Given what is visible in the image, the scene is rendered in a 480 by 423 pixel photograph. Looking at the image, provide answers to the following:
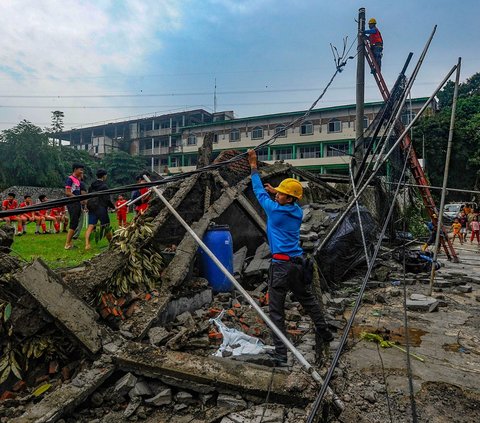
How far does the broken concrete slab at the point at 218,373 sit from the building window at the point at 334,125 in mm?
32705

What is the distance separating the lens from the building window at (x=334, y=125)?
3269 centimetres

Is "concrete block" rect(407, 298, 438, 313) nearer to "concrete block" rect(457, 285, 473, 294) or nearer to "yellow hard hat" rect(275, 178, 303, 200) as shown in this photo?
"concrete block" rect(457, 285, 473, 294)

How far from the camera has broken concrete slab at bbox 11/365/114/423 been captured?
229 centimetres

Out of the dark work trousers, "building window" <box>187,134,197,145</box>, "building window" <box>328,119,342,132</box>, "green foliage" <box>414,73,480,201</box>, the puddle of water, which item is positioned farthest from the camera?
"building window" <box>187,134,197,145</box>

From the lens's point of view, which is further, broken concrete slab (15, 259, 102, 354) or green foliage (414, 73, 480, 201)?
green foliage (414, 73, 480, 201)

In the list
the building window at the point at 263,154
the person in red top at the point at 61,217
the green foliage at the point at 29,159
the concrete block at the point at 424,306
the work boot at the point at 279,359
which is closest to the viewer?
the work boot at the point at 279,359

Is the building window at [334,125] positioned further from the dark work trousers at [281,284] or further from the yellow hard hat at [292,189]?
the dark work trousers at [281,284]

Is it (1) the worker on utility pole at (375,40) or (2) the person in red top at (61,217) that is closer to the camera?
(1) the worker on utility pole at (375,40)

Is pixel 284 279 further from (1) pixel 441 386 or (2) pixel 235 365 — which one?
(1) pixel 441 386

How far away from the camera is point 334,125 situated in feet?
108

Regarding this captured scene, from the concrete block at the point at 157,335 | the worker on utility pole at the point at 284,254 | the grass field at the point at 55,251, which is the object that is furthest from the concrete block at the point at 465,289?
the grass field at the point at 55,251

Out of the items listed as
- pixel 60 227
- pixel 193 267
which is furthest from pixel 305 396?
pixel 60 227

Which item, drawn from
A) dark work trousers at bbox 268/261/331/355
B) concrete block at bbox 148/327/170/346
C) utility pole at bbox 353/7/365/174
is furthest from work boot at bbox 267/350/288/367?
utility pole at bbox 353/7/365/174

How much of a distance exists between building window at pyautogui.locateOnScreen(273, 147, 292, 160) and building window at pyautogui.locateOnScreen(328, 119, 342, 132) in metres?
4.67
